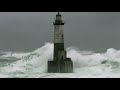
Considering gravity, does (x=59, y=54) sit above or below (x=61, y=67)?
above

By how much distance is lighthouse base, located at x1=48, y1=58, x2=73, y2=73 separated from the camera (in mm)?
18609

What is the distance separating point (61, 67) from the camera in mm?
18781

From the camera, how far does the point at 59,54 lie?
1917 cm

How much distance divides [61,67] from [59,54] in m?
0.89

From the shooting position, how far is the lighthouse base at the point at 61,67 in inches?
733

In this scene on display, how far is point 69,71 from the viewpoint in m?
18.7

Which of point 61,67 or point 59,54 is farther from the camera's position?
point 59,54

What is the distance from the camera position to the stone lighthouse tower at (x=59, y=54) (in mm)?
18594

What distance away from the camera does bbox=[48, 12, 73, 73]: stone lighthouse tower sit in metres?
18.6
